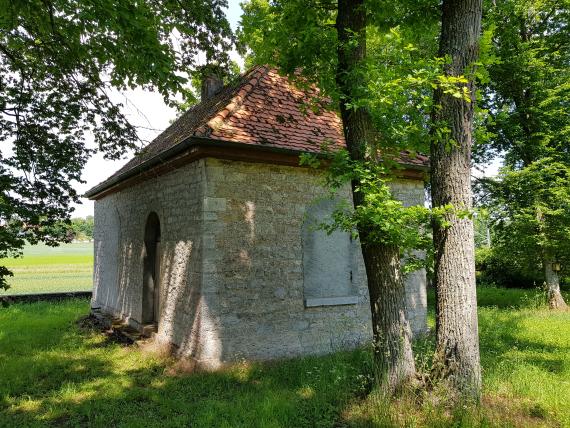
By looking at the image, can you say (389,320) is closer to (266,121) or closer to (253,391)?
(253,391)

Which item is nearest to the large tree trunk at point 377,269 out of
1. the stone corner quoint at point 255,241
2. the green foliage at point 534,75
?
the stone corner quoint at point 255,241

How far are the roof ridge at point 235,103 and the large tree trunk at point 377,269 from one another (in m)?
2.56

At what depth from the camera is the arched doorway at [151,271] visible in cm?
959

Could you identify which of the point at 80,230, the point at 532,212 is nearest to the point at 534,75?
the point at 532,212

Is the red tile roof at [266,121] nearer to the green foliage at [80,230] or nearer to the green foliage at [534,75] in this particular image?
the green foliage at [80,230]

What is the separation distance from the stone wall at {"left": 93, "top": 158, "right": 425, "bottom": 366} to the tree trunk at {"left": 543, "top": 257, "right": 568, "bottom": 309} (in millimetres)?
9027

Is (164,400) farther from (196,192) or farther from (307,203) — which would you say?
(307,203)

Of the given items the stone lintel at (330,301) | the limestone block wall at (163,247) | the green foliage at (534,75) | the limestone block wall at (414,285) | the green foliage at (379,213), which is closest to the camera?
the green foliage at (379,213)

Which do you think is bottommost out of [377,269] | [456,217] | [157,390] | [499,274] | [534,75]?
[499,274]

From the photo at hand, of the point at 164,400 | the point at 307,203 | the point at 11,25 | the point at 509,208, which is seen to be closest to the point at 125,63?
the point at 11,25

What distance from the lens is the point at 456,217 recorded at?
4.53 metres

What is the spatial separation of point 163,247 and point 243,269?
88.9 inches

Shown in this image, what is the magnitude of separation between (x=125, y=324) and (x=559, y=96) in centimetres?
1528

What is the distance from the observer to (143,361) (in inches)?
290
